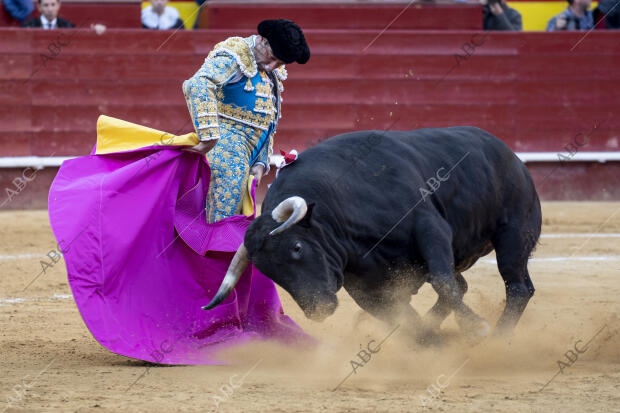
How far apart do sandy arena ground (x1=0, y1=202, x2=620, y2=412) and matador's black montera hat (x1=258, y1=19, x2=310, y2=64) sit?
110 centimetres

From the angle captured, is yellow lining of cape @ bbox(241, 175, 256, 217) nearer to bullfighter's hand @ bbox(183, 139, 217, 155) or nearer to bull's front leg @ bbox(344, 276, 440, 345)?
bullfighter's hand @ bbox(183, 139, 217, 155)

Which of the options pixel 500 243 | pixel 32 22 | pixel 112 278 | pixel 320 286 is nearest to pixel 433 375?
pixel 320 286

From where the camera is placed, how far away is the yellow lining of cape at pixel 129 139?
12.5 ft

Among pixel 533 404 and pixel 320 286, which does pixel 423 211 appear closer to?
pixel 320 286

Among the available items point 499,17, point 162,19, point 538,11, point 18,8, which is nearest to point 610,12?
point 538,11

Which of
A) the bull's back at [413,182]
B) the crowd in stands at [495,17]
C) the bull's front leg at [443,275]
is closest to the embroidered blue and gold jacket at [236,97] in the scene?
the bull's back at [413,182]

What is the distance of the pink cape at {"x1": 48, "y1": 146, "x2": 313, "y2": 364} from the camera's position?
358 centimetres

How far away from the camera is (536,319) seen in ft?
14.5

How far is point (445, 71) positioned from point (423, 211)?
5.39 meters

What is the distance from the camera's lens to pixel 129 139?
12.6 feet

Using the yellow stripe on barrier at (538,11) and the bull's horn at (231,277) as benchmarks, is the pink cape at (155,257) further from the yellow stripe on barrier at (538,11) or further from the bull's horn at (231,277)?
the yellow stripe on barrier at (538,11)

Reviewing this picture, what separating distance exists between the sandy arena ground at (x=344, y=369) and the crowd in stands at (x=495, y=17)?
332 centimetres

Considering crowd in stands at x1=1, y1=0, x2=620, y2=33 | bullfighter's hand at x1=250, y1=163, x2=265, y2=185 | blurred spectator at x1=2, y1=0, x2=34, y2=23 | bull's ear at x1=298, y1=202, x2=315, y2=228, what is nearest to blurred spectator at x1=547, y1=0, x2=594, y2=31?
crowd in stands at x1=1, y1=0, x2=620, y2=33

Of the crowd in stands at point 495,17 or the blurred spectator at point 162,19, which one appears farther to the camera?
the blurred spectator at point 162,19
